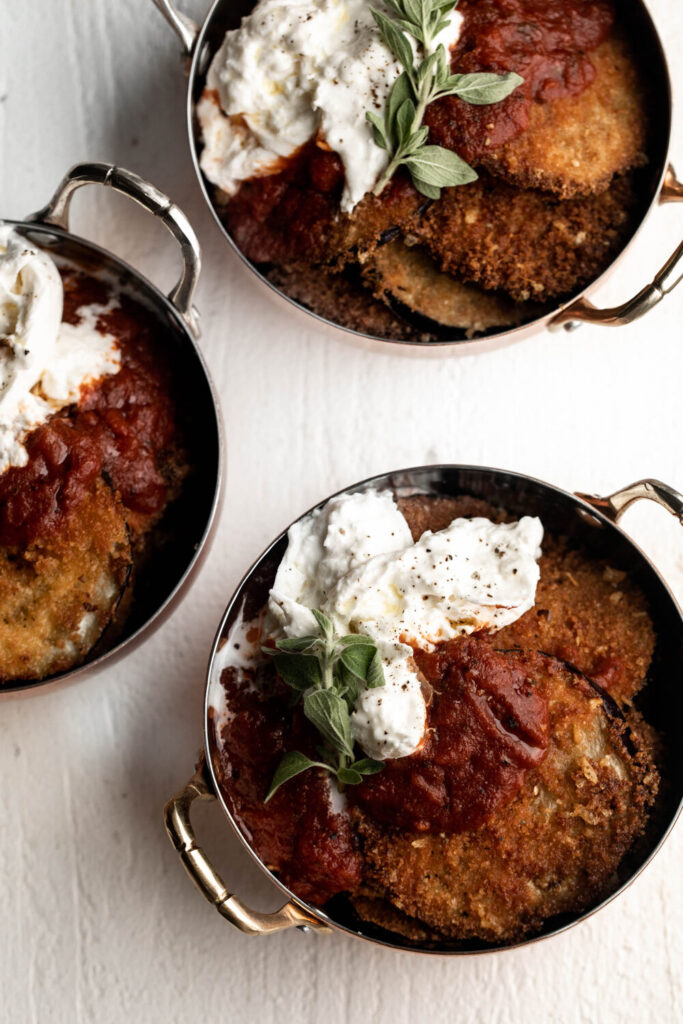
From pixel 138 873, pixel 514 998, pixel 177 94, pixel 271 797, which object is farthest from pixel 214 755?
pixel 177 94

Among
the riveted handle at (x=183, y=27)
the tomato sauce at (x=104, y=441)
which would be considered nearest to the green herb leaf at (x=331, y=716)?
the tomato sauce at (x=104, y=441)

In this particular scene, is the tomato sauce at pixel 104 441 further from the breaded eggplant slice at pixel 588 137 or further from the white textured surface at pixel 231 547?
the breaded eggplant slice at pixel 588 137

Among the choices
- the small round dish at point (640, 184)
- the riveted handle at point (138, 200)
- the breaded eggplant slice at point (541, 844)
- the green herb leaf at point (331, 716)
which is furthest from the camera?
the small round dish at point (640, 184)

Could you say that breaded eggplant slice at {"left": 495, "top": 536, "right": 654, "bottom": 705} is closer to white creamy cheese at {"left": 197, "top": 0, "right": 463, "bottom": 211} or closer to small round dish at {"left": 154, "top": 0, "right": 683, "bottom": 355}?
small round dish at {"left": 154, "top": 0, "right": 683, "bottom": 355}

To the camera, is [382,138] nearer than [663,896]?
Yes

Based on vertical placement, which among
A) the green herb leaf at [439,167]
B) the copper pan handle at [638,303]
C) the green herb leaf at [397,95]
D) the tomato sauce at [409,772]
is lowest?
the tomato sauce at [409,772]

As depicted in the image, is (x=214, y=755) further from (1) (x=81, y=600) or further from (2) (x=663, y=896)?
(2) (x=663, y=896)
